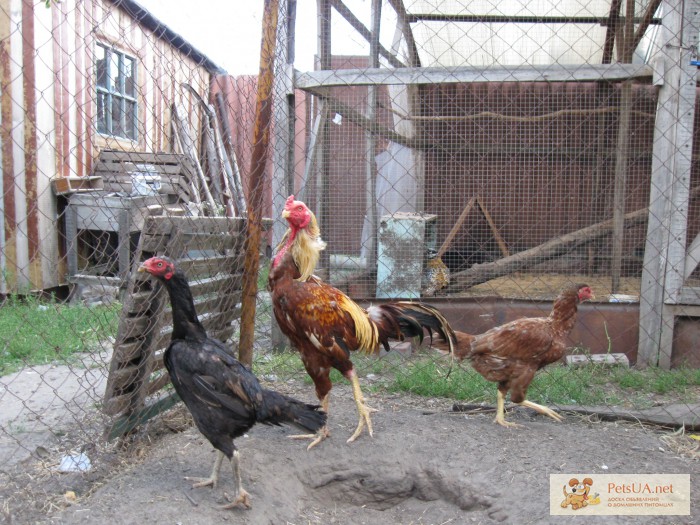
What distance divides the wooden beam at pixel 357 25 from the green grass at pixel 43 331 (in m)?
3.40

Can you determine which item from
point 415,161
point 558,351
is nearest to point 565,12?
point 415,161

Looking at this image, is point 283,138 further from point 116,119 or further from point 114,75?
point 114,75

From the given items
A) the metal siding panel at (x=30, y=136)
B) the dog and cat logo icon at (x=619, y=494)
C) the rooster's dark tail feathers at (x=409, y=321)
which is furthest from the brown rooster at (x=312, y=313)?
the metal siding panel at (x=30, y=136)

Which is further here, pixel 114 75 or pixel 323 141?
pixel 114 75

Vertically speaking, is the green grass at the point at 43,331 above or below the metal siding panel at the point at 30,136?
below

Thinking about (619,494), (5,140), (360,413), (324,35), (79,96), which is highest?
(324,35)

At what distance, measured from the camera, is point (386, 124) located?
636 centimetres

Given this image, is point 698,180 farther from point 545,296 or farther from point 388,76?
point 388,76

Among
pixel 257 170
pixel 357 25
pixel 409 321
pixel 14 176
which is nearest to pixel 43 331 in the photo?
pixel 14 176

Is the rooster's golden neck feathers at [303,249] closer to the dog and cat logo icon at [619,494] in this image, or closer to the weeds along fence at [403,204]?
the weeds along fence at [403,204]

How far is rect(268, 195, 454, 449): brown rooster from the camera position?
353 cm

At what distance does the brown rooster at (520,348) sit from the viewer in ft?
12.4

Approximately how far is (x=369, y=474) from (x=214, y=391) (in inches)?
42.6

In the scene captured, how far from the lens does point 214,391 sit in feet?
9.20
